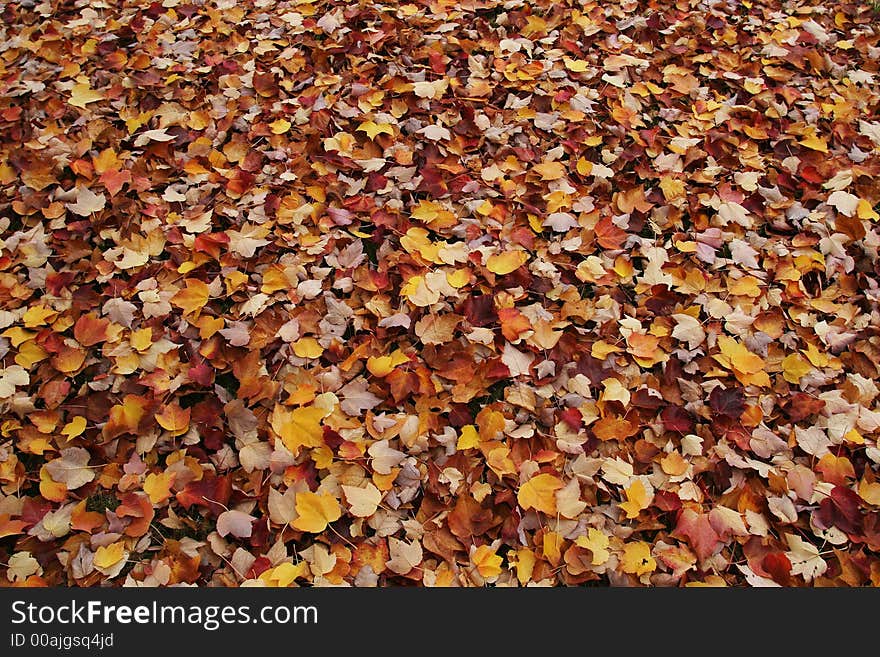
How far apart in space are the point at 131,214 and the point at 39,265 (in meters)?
0.36

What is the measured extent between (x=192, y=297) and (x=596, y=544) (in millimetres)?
1481

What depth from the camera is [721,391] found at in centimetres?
207

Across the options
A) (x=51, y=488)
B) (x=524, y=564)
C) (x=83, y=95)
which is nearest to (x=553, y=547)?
(x=524, y=564)

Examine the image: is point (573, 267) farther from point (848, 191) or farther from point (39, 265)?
point (39, 265)

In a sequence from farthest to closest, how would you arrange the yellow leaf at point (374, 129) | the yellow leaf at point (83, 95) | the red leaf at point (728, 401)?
1. the yellow leaf at point (83, 95)
2. the yellow leaf at point (374, 129)
3. the red leaf at point (728, 401)

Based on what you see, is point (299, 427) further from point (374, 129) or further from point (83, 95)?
point (83, 95)

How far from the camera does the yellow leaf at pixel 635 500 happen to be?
1817mm

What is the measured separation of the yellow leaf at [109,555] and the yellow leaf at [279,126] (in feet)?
5.71

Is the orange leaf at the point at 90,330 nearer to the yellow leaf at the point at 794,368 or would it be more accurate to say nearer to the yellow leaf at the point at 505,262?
the yellow leaf at the point at 505,262

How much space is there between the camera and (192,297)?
7.38ft

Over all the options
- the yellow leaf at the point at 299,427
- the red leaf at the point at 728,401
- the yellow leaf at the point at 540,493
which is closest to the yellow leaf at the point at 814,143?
the red leaf at the point at 728,401

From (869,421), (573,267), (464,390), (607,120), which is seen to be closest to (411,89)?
(607,120)

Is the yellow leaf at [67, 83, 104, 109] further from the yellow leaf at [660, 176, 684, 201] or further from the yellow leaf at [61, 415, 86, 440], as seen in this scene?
the yellow leaf at [660, 176, 684, 201]

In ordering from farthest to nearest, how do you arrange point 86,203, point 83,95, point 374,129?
1. point 83,95
2. point 374,129
3. point 86,203
